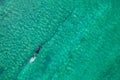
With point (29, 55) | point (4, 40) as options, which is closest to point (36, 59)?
point (29, 55)

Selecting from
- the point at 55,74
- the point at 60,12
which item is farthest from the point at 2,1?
the point at 55,74

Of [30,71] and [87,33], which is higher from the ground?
[87,33]

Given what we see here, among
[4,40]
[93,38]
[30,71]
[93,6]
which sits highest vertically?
[93,6]

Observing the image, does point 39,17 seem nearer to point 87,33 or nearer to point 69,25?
point 69,25

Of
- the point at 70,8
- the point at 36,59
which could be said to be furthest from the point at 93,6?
the point at 36,59

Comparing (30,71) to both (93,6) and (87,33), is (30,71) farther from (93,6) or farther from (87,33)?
(93,6)

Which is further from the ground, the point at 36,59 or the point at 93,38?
the point at 93,38
